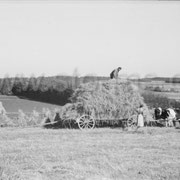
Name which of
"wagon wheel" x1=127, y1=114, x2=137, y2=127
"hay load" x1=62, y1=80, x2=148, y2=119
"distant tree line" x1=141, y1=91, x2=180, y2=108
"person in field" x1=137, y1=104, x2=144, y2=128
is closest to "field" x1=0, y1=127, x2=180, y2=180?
"person in field" x1=137, y1=104, x2=144, y2=128

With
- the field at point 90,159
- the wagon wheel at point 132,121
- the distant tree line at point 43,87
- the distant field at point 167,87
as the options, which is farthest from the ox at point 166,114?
the field at point 90,159

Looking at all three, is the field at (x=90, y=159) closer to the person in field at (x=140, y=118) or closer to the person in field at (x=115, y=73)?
the person in field at (x=140, y=118)

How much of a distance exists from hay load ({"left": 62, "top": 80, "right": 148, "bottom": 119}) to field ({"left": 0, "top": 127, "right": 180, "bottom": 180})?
14.1ft

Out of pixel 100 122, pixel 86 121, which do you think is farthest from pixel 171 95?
pixel 86 121

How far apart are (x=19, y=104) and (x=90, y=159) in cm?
1446

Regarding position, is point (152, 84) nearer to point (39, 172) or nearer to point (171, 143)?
point (171, 143)

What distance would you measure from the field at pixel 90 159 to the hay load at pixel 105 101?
4299 mm

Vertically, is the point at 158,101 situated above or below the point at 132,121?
above

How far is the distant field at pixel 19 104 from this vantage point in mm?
22081

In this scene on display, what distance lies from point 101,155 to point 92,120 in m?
7.52

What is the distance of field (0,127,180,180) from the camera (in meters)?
7.48

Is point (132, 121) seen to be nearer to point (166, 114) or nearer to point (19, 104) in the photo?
point (166, 114)

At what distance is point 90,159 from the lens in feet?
29.2

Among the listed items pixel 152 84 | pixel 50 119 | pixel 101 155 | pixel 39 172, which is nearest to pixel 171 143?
pixel 101 155
